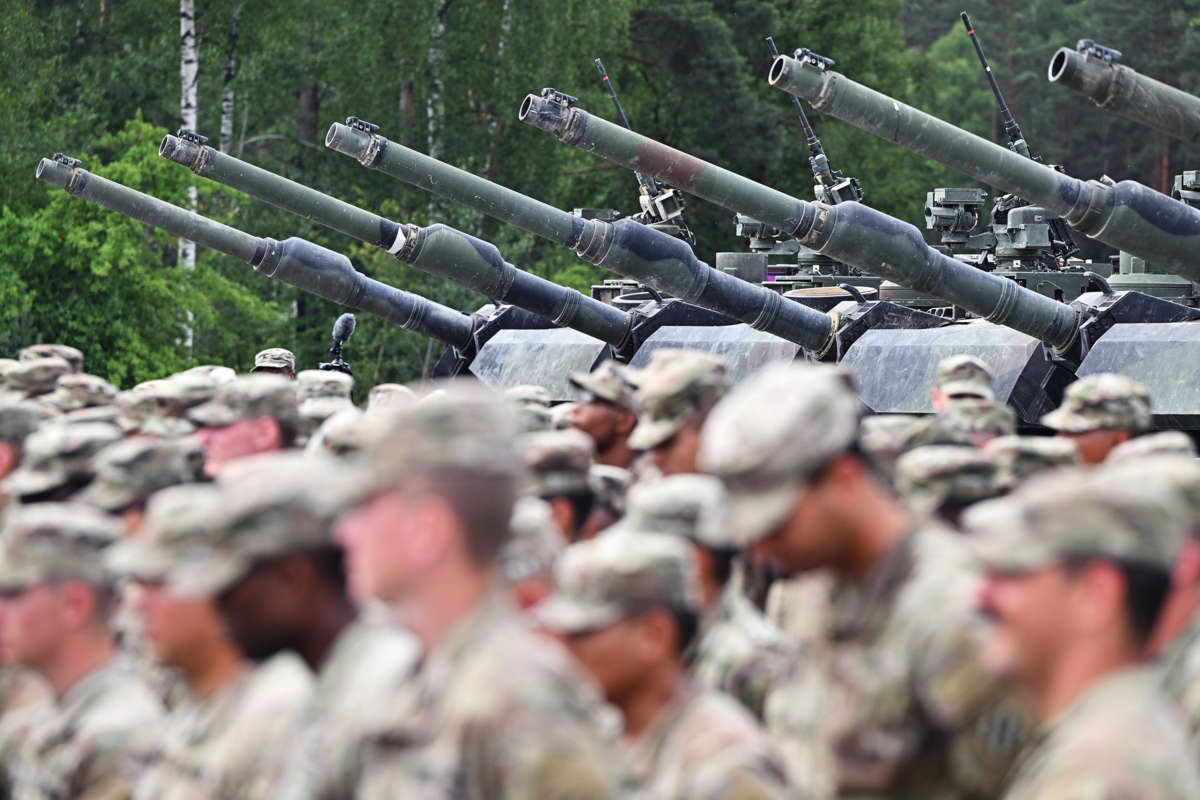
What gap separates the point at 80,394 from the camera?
29.6 feet

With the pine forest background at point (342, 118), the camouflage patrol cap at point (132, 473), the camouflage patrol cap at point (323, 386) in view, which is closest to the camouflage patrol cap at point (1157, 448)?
the camouflage patrol cap at point (132, 473)

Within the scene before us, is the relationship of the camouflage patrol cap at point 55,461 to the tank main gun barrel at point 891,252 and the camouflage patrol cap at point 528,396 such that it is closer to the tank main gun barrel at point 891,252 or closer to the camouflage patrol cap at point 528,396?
the camouflage patrol cap at point 528,396

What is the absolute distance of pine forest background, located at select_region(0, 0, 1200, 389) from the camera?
23516 mm

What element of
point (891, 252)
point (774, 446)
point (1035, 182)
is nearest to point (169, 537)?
point (774, 446)

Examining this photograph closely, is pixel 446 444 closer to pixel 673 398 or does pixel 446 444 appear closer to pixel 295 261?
pixel 673 398

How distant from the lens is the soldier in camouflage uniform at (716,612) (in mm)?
4832

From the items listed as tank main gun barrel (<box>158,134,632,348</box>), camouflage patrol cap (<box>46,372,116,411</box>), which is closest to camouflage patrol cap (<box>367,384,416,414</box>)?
camouflage patrol cap (<box>46,372,116,411</box>)

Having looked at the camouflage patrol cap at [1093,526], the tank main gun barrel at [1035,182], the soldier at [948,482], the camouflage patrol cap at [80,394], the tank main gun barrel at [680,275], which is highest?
the camouflage patrol cap at [1093,526]

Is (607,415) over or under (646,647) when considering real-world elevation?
under

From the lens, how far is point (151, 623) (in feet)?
13.9

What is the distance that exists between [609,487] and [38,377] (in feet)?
12.6

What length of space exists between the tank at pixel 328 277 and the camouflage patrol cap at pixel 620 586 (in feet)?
38.0

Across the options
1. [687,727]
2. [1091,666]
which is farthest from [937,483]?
[1091,666]

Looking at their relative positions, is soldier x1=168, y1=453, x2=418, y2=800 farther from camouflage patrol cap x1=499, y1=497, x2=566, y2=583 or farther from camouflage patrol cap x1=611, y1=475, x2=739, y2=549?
camouflage patrol cap x1=499, y1=497, x2=566, y2=583
